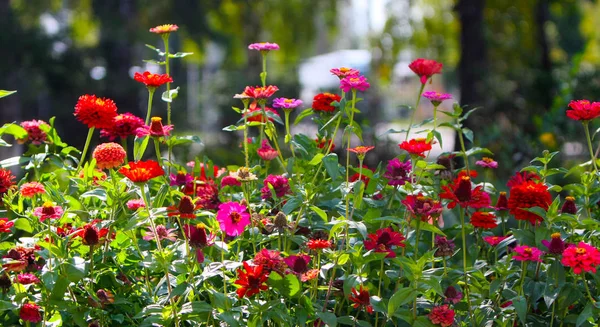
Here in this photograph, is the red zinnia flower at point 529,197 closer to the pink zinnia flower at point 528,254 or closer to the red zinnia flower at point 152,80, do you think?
the pink zinnia flower at point 528,254

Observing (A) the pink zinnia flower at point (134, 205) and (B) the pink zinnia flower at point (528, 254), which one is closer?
(B) the pink zinnia flower at point (528, 254)

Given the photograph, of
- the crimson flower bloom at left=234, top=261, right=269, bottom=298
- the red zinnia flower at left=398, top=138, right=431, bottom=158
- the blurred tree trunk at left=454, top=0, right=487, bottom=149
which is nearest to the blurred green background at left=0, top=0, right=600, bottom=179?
the blurred tree trunk at left=454, top=0, right=487, bottom=149

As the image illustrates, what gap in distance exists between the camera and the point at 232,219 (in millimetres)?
1613

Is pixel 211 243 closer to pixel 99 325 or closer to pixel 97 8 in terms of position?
pixel 99 325

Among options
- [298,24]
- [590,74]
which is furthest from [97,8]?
[298,24]

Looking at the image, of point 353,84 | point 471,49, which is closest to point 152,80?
point 353,84

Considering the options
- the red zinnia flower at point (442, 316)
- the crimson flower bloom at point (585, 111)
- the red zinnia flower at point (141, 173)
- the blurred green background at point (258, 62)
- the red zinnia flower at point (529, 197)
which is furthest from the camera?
the blurred green background at point (258, 62)

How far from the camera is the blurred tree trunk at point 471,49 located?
294 inches

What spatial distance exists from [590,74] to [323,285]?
5.73 meters

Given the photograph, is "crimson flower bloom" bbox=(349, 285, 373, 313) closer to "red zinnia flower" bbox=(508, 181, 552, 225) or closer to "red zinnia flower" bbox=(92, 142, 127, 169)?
"red zinnia flower" bbox=(508, 181, 552, 225)

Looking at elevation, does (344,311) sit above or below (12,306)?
below

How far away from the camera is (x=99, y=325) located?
5.51ft

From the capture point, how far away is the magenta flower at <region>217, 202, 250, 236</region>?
5.27ft

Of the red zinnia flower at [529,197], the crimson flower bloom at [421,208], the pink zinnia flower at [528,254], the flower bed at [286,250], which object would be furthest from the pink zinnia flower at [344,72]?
the pink zinnia flower at [528,254]
